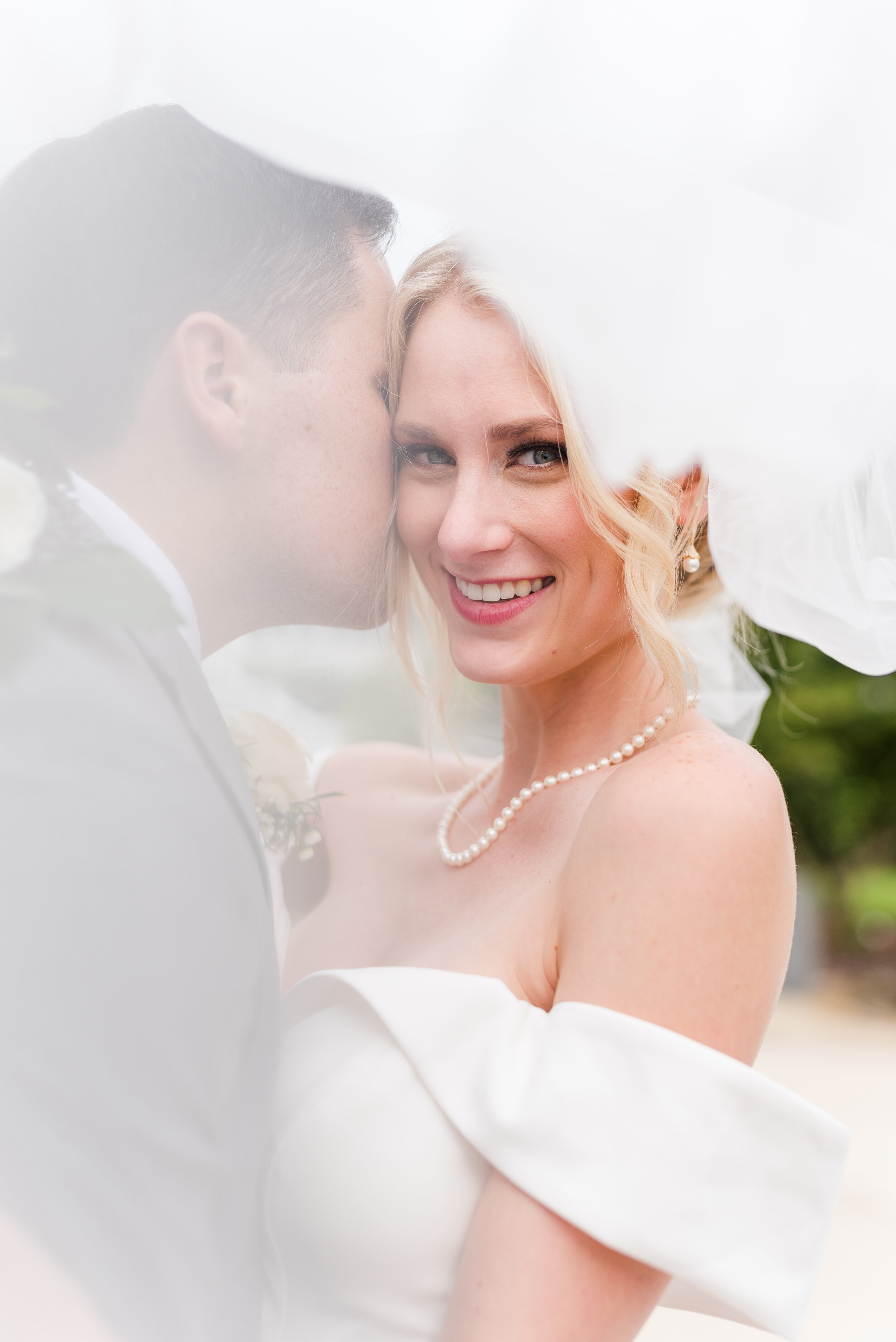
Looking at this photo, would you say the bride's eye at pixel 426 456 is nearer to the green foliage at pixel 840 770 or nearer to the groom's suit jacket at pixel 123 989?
the groom's suit jacket at pixel 123 989

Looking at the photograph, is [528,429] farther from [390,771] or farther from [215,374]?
[390,771]

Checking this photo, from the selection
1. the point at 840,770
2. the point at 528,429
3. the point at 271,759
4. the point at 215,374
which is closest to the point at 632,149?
the point at 528,429

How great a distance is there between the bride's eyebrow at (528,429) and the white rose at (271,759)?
0.53 metres

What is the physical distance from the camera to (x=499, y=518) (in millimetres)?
1496

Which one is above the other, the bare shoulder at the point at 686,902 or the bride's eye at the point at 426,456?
the bride's eye at the point at 426,456

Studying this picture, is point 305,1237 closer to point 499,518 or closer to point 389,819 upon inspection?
point 389,819

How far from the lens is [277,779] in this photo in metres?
1.59

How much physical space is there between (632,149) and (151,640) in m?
0.81

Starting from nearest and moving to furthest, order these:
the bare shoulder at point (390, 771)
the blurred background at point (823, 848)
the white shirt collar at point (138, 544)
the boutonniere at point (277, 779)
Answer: the white shirt collar at point (138, 544) < the boutonniere at point (277, 779) < the blurred background at point (823, 848) < the bare shoulder at point (390, 771)

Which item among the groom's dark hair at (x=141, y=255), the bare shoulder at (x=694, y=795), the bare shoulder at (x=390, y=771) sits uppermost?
the groom's dark hair at (x=141, y=255)

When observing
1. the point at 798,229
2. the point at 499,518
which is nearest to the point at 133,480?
the point at 499,518

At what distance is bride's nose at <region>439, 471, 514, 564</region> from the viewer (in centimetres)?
146

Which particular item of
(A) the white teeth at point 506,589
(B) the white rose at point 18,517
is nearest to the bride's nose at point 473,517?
(A) the white teeth at point 506,589

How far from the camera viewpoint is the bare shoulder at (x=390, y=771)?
2.14 m
